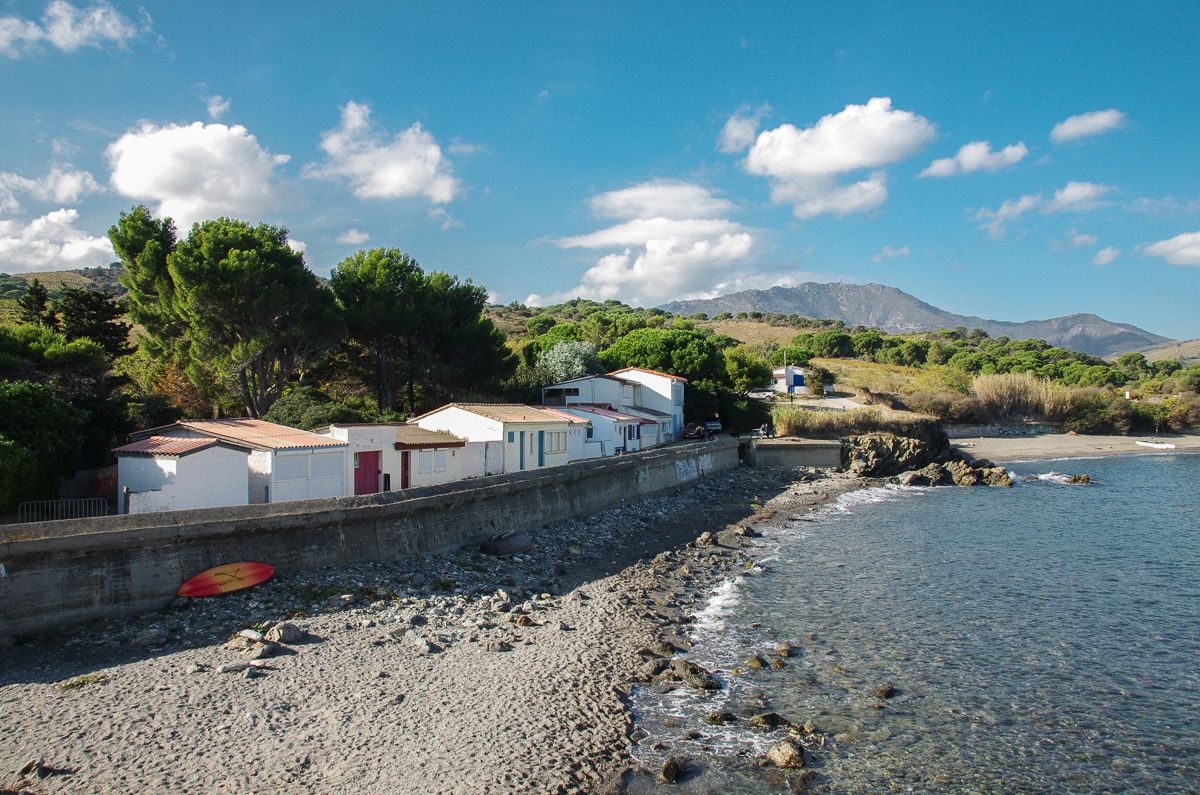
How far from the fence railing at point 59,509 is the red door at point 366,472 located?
721 centimetres

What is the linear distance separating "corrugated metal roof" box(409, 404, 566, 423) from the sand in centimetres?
4018

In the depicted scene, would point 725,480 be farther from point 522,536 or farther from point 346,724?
point 346,724

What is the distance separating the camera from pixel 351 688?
11.2m

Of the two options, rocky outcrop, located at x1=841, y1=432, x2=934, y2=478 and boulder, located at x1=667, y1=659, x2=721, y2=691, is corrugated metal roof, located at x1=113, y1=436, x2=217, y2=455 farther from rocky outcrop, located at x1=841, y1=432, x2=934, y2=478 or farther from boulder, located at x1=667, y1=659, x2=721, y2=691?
rocky outcrop, located at x1=841, y1=432, x2=934, y2=478

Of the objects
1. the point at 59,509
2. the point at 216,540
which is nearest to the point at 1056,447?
the point at 216,540

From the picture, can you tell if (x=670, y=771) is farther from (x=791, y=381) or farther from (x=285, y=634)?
(x=791, y=381)

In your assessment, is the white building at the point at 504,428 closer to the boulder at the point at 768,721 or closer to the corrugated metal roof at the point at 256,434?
the corrugated metal roof at the point at 256,434

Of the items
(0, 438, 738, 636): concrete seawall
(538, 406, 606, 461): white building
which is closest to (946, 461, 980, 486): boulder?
(538, 406, 606, 461): white building

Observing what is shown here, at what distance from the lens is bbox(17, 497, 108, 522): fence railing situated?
18469 millimetres

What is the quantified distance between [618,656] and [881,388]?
80.4 meters

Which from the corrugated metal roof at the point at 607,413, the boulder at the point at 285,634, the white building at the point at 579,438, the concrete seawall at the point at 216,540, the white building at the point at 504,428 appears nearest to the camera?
the concrete seawall at the point at 216,540

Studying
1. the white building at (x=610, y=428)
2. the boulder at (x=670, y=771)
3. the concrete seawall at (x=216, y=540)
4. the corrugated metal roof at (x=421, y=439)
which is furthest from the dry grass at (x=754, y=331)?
the boulder at (x=670, y=771)

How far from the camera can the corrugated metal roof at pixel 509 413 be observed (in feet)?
102

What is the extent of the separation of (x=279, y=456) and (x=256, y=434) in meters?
2.02
